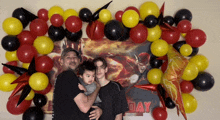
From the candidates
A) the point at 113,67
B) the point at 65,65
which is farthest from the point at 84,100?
the point at 113,67

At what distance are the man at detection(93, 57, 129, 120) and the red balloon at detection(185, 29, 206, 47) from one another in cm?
115

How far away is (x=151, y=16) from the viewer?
1896 millimetres

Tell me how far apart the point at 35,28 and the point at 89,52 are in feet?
2.57

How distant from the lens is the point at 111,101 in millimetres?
1946

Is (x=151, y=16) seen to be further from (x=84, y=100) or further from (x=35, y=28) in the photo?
(x=35, y=28)

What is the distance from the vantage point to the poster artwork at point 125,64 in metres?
2.22

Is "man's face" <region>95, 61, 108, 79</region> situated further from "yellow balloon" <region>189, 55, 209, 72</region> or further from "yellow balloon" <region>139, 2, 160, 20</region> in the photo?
"yellow balloon" <region>189, 55, 209, 72</region>

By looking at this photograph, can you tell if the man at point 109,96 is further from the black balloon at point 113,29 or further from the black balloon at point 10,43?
the black balloon at point 10,43

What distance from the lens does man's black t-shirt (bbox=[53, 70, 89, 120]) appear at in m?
1.56

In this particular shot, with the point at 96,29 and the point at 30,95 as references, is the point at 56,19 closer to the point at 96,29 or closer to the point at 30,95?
the point at 96,29

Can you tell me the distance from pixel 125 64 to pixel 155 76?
47 centimetres

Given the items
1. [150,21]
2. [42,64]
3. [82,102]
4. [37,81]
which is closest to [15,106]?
[37,81]

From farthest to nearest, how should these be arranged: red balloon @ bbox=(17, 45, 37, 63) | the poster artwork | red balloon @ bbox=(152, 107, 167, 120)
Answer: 1. the poster artwork
2. red balloon @ bbox=(152, 107, 167, 120)
3. red balloon @ bbox=(17, 45, 37, 63)

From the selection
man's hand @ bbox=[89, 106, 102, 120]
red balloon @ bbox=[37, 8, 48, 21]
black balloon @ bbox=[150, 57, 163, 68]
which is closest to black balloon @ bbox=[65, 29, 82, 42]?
red balloon @ bbox=[37, 8, 48, 21]
